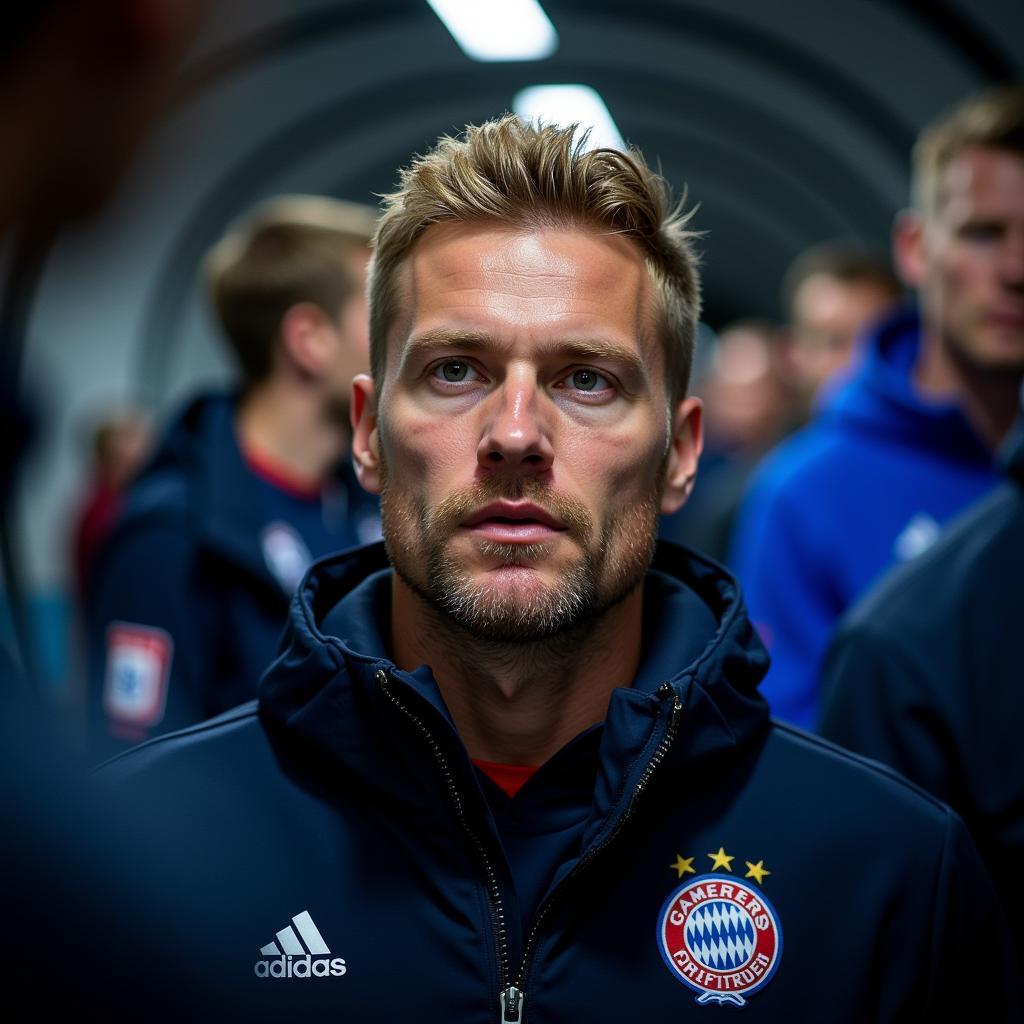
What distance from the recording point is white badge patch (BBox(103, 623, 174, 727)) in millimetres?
3408

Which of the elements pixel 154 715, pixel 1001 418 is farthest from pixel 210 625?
pixel 1001 418

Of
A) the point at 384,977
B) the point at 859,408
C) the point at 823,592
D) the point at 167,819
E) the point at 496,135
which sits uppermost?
the point at 496,135

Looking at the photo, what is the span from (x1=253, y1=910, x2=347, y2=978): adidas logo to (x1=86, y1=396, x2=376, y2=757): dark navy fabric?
1548 millimetres

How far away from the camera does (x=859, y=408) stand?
3.93m

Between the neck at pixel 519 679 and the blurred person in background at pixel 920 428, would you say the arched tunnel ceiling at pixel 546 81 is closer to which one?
the blurred person in background at pixel 920 428

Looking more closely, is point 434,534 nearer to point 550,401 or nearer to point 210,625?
point 550,401

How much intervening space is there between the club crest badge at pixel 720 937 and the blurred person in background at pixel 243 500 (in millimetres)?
1776

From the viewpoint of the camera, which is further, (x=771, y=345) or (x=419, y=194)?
(x=771, y=345)

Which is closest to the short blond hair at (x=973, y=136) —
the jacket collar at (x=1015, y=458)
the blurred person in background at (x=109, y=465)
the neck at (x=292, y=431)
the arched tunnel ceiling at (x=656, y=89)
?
the jacket collar at (x=1015, y=458)

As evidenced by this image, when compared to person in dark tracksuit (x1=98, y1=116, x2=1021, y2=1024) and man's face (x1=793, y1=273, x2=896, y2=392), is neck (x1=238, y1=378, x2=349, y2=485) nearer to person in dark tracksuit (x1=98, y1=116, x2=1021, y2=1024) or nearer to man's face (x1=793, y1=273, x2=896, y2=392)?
person in dark tracksuit (x1=98, y1=116, x2=1021, y2=1024)

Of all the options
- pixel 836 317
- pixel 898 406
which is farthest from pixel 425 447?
pixel 836 317

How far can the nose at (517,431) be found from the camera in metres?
1.99

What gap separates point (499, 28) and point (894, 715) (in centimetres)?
935

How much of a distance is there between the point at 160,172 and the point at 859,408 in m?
3.29
